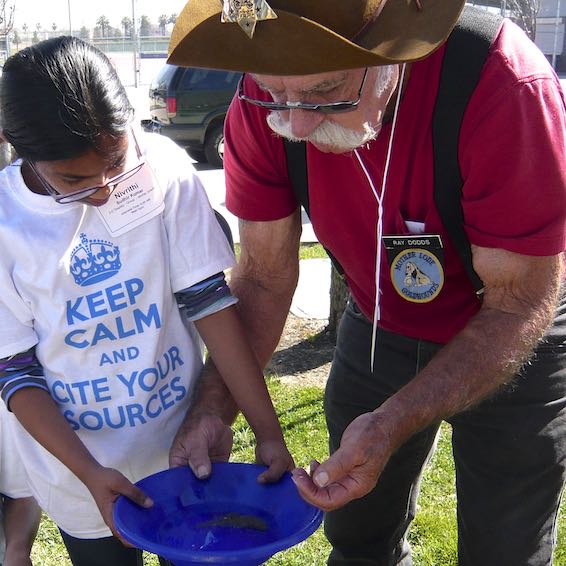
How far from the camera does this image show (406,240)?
1873mm

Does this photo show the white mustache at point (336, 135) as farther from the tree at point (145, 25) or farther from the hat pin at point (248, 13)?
the tree at point (145, 25)

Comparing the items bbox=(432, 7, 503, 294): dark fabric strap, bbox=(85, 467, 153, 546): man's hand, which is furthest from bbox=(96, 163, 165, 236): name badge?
bbox=(432, 7, 503, 294): dark fabric strap

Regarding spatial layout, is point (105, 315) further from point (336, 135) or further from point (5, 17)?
point (5, 17)

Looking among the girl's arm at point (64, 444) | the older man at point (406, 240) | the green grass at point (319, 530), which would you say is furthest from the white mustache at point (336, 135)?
the green grass at point (319, 530)

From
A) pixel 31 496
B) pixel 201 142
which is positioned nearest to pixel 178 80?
pixel 201 142

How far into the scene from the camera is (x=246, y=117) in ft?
6.74

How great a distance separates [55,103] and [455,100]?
2.66ft

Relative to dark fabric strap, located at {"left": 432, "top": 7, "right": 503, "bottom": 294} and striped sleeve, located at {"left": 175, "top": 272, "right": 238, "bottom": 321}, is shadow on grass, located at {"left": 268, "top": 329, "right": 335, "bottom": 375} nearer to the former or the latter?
striped sleeve, located at {"left": 175, "top": 272, "right": 238, "bottom": 321}

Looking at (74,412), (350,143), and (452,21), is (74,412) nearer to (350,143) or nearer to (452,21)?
(350,143)

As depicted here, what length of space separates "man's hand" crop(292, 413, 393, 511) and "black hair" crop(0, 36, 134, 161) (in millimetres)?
793

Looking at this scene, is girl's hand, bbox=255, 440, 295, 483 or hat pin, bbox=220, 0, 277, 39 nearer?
hat pin, bbox=220, 0, 277, 39

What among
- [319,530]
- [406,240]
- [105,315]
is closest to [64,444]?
[105,315]

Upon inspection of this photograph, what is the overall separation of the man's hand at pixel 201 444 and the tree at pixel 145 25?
35254mm

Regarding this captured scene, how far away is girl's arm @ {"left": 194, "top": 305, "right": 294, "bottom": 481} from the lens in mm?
1976
